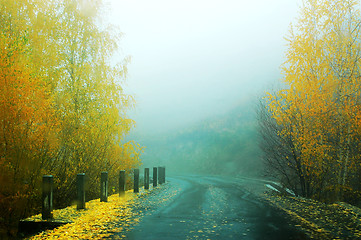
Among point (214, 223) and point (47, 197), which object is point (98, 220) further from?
point (214, 223)

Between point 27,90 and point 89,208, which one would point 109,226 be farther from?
point 27,90

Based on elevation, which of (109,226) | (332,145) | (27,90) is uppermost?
(27,90)

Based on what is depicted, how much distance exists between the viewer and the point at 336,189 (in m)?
11.6

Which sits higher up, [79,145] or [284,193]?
[79,145]

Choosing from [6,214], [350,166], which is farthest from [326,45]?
[6,214]

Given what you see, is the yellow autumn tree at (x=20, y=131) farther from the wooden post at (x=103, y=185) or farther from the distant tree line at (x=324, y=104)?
the distant tree line at (x=324, y=104)

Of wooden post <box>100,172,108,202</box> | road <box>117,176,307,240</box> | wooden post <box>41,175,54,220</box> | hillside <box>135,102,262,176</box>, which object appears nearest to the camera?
road <box>117,176,307,240</box>

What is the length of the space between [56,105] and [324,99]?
9353mm

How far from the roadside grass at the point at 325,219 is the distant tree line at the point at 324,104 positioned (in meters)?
1.79

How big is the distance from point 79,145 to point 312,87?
29.0 ft

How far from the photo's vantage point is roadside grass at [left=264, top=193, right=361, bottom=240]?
268 inches

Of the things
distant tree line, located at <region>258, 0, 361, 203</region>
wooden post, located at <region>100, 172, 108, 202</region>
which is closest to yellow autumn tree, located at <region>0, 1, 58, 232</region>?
wooden post, located at <region>100, 172, 108, 202</region>

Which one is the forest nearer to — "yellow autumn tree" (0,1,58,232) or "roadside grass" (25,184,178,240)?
"yellow autumn tree" (0,1,58,232)

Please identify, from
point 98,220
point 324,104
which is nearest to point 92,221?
point 98,220
